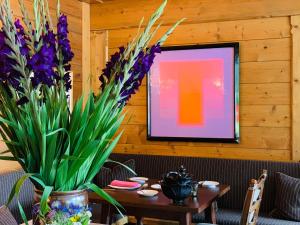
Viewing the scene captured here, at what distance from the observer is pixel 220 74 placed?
4230 mm

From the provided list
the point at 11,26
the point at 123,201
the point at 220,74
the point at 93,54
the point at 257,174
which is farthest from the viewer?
the point at 93,54

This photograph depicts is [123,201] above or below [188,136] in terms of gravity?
below

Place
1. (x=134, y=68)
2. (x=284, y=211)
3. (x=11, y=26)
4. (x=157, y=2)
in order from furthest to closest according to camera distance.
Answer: (x=157, y=2) → (x=284, y=211) → (x=134, y=68) → (x=11, y=26)

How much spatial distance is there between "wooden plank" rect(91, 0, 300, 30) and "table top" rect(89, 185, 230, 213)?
187 cm

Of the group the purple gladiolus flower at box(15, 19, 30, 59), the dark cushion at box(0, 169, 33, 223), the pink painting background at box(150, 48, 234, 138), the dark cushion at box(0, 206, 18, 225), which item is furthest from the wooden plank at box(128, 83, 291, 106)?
the purple gladiolus flower at box(15, 19, 30, 59)

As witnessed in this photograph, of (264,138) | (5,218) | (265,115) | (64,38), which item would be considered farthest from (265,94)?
(64,38)

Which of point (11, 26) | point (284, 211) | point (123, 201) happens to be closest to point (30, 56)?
point (11, 26)

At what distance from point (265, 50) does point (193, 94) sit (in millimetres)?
831

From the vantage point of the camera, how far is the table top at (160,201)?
2740mm

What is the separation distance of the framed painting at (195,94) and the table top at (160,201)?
3.71 ft

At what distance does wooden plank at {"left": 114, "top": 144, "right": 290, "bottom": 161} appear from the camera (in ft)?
13.3

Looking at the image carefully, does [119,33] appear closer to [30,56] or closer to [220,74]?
[220,74]

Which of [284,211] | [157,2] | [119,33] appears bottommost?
[284,211]

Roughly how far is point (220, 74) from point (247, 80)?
0.27m
